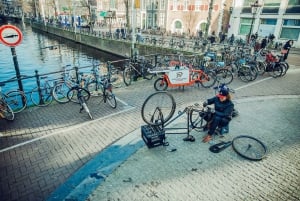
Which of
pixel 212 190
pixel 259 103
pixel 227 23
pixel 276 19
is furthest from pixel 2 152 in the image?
pixel 227 23

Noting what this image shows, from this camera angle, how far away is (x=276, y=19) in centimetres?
2512

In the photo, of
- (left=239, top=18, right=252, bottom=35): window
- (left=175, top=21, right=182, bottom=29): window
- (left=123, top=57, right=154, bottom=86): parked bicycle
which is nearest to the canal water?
(left=123, top=57, right=154, bottom=86): parked bicycle

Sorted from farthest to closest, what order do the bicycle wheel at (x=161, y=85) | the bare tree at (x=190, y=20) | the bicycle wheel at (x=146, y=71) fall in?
the bare tree at (x=190, y=20) → the bicycle wheel at (x=146, y=71) → the bicycle wheel at (x=161, y=85)

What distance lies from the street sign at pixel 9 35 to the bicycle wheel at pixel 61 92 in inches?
78.2

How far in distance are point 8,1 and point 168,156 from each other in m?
136

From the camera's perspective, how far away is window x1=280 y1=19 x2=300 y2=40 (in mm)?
23641

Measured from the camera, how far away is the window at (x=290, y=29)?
77.6 feet

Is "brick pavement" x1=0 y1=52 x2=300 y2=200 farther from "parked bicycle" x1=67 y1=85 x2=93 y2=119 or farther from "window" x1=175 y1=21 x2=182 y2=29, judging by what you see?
"window" x1=175 y1=21 x2=182 y2=29

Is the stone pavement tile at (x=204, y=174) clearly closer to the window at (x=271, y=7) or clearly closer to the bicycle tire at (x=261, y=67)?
the bicycle tire at (x=261, y=67)

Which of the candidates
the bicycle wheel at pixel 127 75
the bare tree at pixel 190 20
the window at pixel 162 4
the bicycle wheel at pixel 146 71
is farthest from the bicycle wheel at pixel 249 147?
the window at pixel 162 4

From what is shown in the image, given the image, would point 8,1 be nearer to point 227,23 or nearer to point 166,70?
point 227,23

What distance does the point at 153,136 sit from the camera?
16.6ft

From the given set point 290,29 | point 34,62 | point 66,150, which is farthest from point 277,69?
point 34,62

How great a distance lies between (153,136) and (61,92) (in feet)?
15.8
